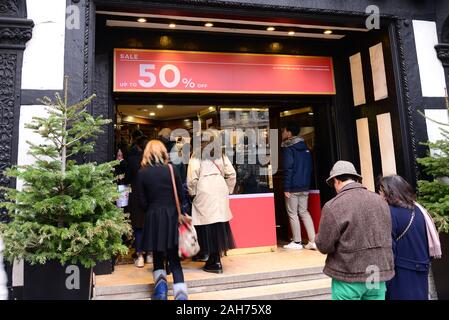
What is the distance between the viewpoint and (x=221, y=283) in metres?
4.09

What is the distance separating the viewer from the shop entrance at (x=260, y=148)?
18.4 ft

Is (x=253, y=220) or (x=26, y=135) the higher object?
(x=26, y=135)

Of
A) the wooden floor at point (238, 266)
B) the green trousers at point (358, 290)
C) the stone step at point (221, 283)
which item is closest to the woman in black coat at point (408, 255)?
the green trousers at point (358, 290)

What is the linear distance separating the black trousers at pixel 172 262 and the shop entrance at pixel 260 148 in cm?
205

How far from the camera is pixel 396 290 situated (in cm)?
261

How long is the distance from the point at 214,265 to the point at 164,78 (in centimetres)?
287

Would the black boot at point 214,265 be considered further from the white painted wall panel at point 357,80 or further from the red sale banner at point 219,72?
the white painted wall panel at point 357,80

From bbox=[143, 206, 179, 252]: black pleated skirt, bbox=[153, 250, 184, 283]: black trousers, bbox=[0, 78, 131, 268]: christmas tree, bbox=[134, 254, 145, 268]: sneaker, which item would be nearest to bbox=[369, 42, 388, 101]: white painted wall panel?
bbox=[143, 206, 179, 252]: black pleated skirt

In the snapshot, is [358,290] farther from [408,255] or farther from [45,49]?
[45,49]

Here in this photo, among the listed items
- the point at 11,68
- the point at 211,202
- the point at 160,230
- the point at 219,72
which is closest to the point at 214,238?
the point at 211,202

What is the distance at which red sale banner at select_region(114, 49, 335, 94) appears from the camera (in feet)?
16.7

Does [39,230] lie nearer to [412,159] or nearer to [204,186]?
[204,186]

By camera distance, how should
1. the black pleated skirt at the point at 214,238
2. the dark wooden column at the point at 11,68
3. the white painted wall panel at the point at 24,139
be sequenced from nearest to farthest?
1. the white painted wall panel at the point at 24,139
2. the dark wooden column at the point at 11,68
3. the black pleated skirt at the point at 214,238

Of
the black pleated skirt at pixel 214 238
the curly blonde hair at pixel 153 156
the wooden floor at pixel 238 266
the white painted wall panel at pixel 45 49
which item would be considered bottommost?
the wooden floor at pixel 238 266
